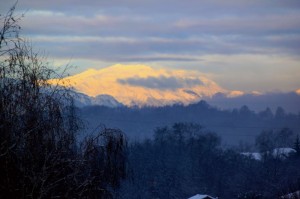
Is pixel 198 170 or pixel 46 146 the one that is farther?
pixel 198 170

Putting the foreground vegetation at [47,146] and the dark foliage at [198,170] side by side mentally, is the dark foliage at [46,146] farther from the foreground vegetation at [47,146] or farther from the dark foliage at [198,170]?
the dark foliage at [198,170]

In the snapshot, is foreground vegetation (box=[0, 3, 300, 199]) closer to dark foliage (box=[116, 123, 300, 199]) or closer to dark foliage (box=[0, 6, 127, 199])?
dark foliage (box=[0, 6, 127, 199])

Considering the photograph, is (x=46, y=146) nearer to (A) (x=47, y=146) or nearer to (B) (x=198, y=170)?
(A) (x=47, y=146)

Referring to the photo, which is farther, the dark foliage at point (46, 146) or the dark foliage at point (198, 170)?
the dark foliage at point (198, 170)

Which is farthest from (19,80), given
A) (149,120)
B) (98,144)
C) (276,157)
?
(149,120)

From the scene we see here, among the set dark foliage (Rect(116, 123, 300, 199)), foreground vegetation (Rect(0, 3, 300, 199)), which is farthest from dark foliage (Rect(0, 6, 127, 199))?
dark foliage (Rect(116, 123, 300, 199))

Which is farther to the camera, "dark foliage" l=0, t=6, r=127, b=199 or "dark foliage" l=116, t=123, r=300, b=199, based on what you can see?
"dark foliage" l=116, t=123, r=300, b=199

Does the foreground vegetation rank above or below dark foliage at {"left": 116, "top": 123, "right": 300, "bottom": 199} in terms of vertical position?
above

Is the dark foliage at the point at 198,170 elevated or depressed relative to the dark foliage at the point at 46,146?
depressed

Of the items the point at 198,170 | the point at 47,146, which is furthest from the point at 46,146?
the point at 198,170

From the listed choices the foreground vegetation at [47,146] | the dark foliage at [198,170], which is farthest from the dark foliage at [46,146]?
the dark foliage at [198,170]

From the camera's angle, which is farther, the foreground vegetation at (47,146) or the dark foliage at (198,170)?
the dark foliage at (198,170)

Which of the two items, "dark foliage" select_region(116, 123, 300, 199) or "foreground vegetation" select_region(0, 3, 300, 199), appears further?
"dark foliage" select_region(116, 123, 300, 199)

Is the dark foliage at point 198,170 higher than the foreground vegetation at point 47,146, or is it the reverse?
the foreground vegetation at point 47,146
